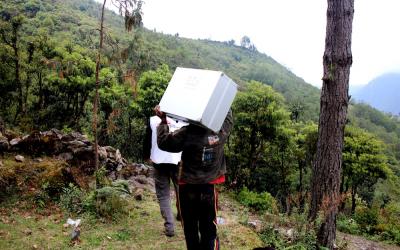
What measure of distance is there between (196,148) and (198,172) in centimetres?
23

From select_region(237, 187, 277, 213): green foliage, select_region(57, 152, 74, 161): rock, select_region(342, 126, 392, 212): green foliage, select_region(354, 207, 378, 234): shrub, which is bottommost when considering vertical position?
select_region(354, 207, 378, 234): shrub

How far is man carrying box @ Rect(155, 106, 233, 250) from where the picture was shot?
339cm

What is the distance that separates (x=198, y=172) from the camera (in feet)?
11.4

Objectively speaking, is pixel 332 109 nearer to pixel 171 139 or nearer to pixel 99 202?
pixel 171 139

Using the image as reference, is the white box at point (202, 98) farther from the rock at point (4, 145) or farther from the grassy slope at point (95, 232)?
the rock at point (4, 145)

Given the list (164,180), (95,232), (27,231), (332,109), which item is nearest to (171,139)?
(164,180)

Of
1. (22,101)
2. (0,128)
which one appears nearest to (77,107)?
(22,101)

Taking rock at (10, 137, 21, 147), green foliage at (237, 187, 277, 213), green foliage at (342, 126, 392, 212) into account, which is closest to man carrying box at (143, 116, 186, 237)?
rock at (10, 137, 21, 147)

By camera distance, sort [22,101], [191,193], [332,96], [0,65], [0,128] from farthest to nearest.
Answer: [22,101] < [0,65] < [0,128] < [332,96] < [191,193]

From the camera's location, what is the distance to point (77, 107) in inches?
895

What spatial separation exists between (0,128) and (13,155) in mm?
1662

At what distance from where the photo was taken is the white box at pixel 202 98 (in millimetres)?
3180

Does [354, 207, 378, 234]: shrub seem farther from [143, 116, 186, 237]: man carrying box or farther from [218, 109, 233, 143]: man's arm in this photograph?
[218, 109, 233, 143]: man's arm

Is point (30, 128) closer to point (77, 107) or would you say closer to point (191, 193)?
point (77, 107)
